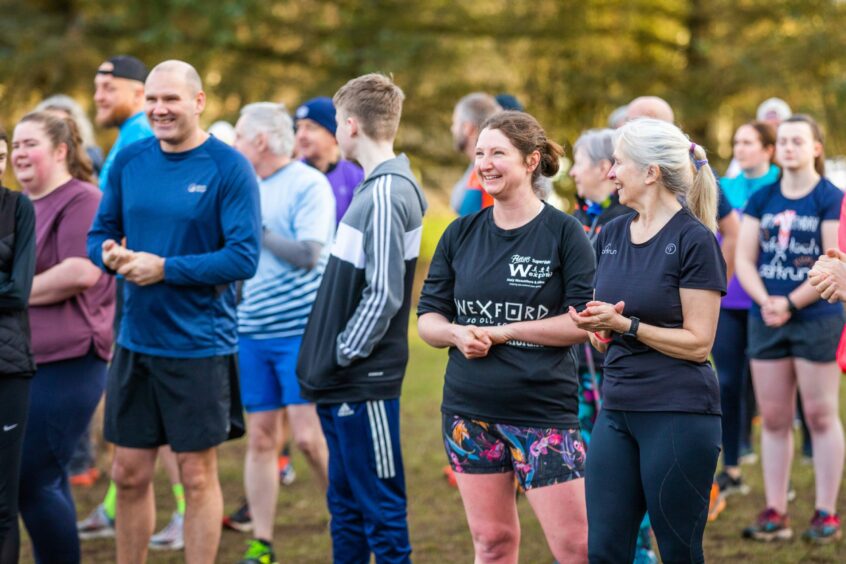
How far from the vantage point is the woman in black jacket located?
181 inches

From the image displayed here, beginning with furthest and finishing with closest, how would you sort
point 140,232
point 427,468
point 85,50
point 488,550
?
point 85,50
point 427,468
point 140,232
point 488,550

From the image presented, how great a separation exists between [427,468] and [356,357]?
377 cm

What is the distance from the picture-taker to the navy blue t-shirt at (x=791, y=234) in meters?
6.17

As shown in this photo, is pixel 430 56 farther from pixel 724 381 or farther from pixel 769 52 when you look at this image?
pixel 724 381

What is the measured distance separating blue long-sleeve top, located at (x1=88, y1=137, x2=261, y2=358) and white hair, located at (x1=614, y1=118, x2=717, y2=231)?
1.85m

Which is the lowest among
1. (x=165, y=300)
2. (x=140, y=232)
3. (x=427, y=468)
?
(x=427, y=468)

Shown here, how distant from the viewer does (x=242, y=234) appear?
4969 millimetres

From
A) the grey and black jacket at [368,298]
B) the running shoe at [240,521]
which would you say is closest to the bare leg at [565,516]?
the grey and black jacket at [368,298]

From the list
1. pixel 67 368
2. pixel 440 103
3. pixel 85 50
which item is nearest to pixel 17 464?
pixel 67 368

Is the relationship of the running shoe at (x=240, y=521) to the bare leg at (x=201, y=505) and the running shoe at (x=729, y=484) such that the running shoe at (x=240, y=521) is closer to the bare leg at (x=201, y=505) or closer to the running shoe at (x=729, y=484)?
the bare leg at (x=201, y=505)

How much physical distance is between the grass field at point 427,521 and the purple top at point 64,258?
59.2 inches

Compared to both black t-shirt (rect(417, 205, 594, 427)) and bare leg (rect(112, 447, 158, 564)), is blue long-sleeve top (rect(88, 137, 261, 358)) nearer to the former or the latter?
bare leg (rect(112, 447, 158, 564))

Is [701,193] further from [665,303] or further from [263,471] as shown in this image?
[263,471]

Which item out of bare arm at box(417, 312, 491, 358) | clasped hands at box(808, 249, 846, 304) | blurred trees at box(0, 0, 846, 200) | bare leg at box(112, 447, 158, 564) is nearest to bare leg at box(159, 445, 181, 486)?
bare leg at box(112, 447, 158, 564)
